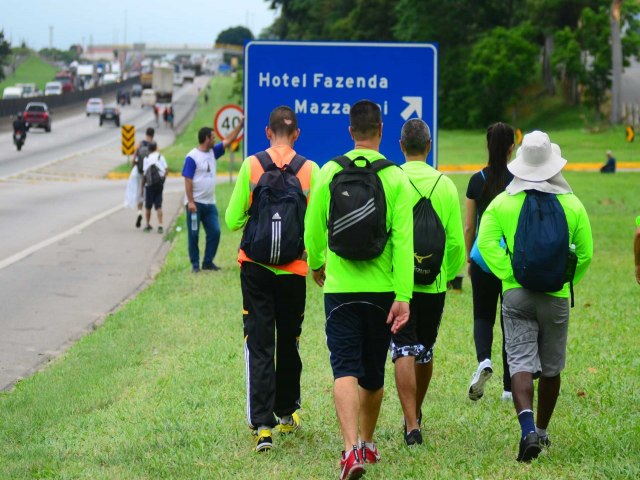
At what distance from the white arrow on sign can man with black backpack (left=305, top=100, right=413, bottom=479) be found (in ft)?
28.6

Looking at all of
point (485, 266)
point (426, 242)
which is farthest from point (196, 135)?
point (426, 242)

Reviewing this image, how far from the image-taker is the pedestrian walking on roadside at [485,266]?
8039 mm

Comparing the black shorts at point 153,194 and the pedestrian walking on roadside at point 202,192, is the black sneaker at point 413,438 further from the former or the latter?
the black shorts at point 153,194

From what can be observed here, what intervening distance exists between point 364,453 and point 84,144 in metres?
62.7

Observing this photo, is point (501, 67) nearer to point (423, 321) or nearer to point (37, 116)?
point (37, 116)

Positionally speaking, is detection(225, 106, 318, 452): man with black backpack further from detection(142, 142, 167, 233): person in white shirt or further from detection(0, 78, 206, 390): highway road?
detection(142, 142, 167, 233): person in white shirt

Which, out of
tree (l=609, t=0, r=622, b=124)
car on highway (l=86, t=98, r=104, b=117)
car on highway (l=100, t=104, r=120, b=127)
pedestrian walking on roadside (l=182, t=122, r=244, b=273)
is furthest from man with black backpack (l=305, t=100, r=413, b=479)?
car on highway (l=86, t=98, r=104, b=117)

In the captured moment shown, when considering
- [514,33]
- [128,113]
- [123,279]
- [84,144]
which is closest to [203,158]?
[123,279]

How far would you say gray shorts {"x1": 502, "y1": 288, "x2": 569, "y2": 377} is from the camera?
21.5 feet

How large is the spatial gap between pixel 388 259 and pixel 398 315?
309 mm

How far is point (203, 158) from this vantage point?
53.1 feet

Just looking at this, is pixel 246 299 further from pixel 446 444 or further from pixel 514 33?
pixel 514 33

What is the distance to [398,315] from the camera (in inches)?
245

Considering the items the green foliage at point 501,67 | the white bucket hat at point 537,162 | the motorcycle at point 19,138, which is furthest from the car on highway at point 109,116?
the white bucket hat at point 537,162
